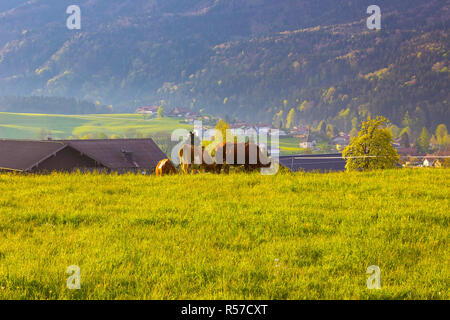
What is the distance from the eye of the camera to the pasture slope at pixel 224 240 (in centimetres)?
672

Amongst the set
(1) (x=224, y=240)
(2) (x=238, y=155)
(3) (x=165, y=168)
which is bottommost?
(1) (x=224, y=240)

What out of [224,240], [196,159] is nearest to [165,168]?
[196,159]

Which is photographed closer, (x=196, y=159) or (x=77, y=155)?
(x=196, y=159)

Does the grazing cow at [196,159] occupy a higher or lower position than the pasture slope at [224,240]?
higher

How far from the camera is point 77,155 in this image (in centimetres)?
6625

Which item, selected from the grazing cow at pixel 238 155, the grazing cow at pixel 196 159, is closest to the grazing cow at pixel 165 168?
the grazing cow at pixel 196 159

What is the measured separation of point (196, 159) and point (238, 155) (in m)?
1.86

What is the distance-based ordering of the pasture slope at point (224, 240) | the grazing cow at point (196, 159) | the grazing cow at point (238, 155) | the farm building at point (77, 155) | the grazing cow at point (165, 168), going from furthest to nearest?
1. the farm building at point (77, 155)
2. the grazing cow at point (165, 168)
3. the grazing cow at point (196, 159)
4. the grazing cow at point (238, 155)
5. the pasture slope at point (224, 240)

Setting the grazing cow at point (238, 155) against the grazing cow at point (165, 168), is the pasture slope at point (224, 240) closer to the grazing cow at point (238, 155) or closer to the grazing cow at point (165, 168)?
the grazing cow at point (238, 155)

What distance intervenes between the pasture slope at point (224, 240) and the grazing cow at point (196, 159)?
15.7ft

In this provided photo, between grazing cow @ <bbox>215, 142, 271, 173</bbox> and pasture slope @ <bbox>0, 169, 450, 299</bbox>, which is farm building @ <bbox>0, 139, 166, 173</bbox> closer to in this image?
grazing cow @ <bbox>215, 142, 271, 173</bbox>

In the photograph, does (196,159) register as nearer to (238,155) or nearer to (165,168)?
(165,168)
